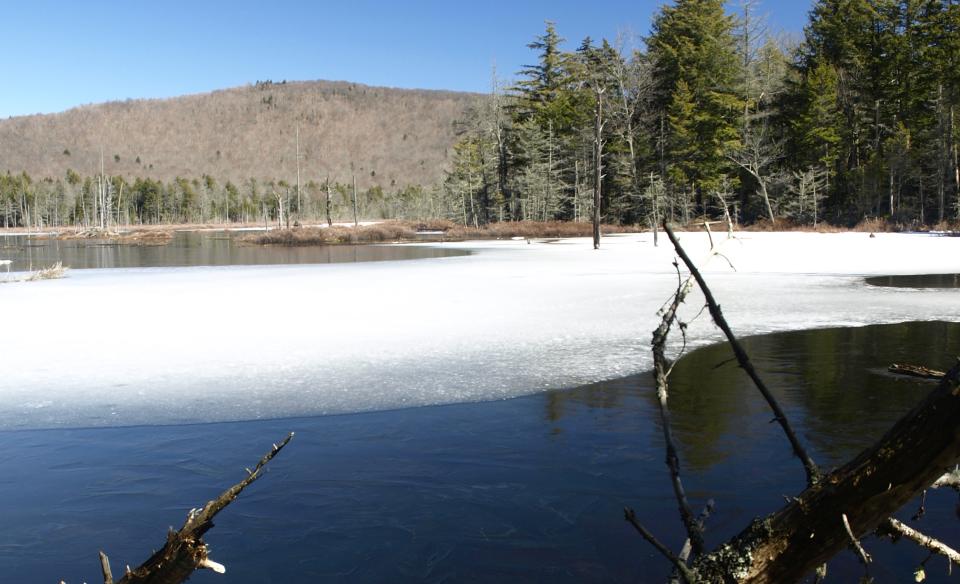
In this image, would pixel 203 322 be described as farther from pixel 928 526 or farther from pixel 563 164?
pixel 563 164

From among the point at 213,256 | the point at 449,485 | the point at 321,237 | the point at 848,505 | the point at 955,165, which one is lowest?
the point at 449,485

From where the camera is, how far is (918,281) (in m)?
17.5

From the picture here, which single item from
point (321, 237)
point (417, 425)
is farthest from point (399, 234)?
point (417, 425)

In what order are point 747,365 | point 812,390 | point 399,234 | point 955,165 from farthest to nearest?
point 399,234 → point 955,165 → point 812,390 → point 747,365

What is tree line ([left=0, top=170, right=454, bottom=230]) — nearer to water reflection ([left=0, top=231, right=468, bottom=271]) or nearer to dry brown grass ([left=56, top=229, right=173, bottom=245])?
dry brown grass ([left=56, top=229, right=173, bottom=245])

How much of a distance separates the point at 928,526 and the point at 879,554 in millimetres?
615

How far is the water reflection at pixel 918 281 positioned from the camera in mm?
16469

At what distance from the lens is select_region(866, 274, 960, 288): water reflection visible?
16.5 meters

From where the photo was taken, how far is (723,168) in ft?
161

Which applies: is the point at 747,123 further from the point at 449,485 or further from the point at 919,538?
the point at 919,538

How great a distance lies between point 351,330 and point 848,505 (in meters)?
9.87

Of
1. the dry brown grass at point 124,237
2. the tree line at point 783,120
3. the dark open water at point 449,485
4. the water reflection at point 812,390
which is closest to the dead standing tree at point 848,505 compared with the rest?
the dark open water at point 449,485

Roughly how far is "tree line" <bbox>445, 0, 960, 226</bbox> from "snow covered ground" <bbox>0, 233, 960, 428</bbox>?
2302 cm

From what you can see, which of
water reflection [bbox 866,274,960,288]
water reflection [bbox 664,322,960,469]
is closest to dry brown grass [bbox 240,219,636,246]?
water reflection [bbox 866,274,960,288]
